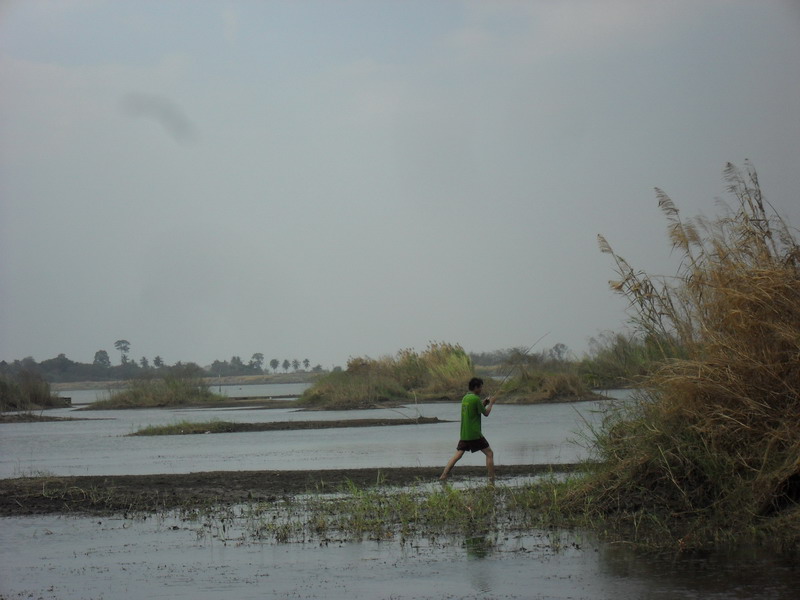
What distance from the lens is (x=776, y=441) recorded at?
10.2 meters

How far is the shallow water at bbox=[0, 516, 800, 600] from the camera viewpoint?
8219 mm

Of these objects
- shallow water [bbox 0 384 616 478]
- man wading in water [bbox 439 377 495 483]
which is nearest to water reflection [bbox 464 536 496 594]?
shallow water [bbox 0 384 616 478]

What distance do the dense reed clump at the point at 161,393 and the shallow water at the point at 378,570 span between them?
48.5 m

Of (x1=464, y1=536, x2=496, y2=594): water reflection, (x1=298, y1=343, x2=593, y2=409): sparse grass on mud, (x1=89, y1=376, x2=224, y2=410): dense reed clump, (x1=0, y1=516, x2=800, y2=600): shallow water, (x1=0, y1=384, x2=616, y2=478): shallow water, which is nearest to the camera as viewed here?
(x1=0, y1=516, x2=800, y2=600): shallow water

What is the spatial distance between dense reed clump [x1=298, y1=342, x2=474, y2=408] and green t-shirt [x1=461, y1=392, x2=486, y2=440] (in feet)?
113

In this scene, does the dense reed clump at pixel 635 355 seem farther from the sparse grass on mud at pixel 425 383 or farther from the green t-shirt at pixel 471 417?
the sparse grass on mud at pixel 425 383

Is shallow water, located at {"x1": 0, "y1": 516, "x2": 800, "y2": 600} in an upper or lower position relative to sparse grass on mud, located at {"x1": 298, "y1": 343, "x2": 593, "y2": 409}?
lower

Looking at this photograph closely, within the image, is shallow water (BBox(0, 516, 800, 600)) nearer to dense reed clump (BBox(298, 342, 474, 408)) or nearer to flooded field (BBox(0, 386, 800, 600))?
flooded field (BBox(0, 386, 800, 600))

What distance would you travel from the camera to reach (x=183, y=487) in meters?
16.2

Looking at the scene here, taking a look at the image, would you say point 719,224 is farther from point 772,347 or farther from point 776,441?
point 776,441

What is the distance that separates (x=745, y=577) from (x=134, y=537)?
23.5 ft

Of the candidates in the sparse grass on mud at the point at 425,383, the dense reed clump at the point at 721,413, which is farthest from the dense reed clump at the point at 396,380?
the dense reed clump at the point at 721,413

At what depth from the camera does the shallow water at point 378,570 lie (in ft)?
27.0

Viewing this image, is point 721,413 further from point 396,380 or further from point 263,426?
point 396,380
